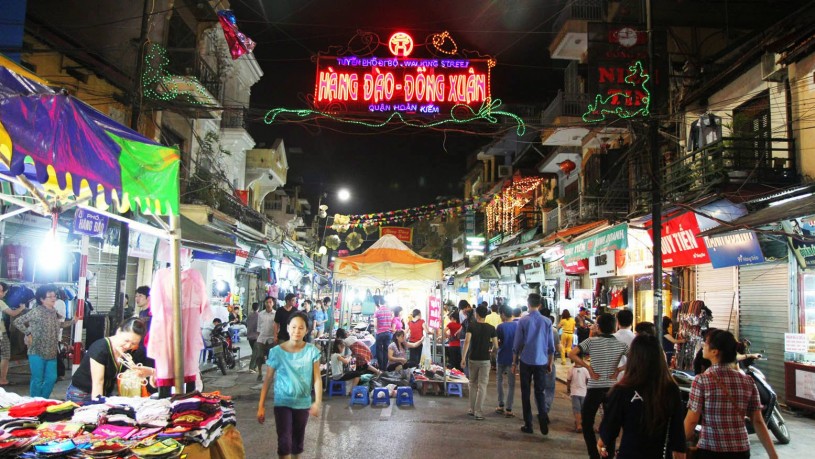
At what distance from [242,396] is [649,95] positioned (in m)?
10.3

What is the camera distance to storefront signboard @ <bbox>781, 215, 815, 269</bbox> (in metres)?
9.66

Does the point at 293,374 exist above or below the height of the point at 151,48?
below

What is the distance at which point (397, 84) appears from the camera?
12.8 metres

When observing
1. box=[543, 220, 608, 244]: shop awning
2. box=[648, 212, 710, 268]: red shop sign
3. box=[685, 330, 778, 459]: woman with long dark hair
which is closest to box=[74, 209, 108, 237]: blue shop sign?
box=[685, 330, 778, 459]: woman with long dark hair

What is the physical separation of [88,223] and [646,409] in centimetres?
1026

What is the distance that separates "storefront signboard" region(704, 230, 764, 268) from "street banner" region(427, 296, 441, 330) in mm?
5963

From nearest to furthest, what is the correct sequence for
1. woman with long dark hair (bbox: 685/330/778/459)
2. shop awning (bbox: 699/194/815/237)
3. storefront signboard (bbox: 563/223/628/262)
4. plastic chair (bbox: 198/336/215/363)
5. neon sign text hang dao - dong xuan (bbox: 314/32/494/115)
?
1. woman with long dark hair (bbox: 685/330/778/459)
2. shop awning (bbox: 699/194/815/237)
3. storefront signboard (bbox: 563/223/628/262)
4. neon sign text hang dao - dong xuan (bbox: 314/32/494/115)
5. plastic chair (bbox: 198/336/215/363)

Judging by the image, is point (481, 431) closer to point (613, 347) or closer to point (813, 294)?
point (613, 347)

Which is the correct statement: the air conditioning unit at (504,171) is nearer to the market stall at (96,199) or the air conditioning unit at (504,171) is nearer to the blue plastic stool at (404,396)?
the blue plastic stool at (404,396)

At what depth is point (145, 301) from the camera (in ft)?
27.0

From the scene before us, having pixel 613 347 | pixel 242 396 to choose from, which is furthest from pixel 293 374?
pixel 242 396

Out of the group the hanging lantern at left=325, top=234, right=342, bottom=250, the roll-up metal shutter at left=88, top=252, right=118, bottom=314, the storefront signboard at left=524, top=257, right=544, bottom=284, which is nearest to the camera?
the roll-up metal shutter at left=88, top=252, right=118, bottom=314

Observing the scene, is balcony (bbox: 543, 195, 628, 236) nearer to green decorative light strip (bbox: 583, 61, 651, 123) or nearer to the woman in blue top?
green decorative light strip (bbox: 583, 61, 651, 123)

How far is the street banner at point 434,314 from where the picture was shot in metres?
12.6
